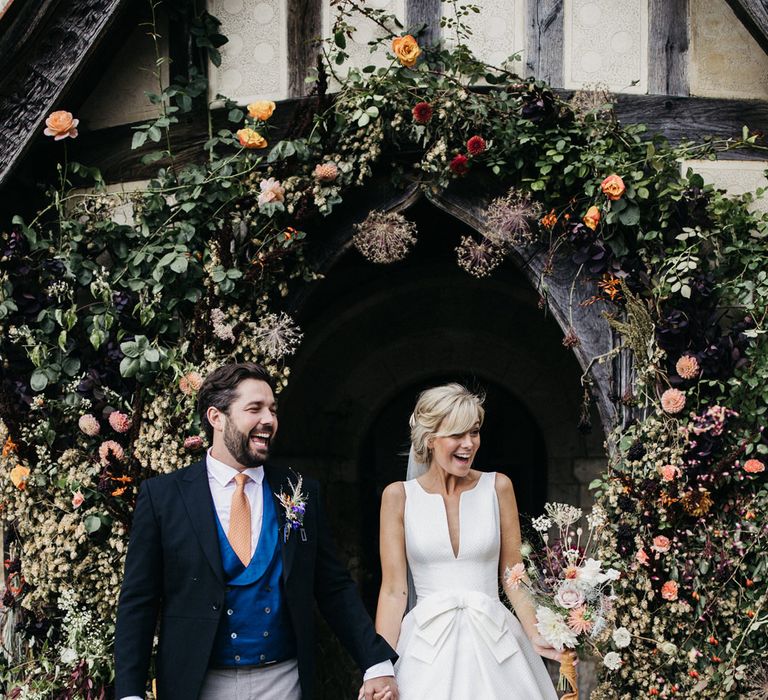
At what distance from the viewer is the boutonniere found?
3.35m

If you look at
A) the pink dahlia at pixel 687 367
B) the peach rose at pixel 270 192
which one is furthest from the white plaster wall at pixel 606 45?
the peach rose at pixel 270 192

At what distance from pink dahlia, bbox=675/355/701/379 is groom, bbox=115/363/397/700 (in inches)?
66.5

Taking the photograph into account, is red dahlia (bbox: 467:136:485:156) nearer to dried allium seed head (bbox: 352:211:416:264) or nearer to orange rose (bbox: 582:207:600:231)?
dried allium seed head (bbox: 352:211:416:264)

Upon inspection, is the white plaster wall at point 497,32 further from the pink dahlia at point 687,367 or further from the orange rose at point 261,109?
the pink dahlia at point 687,367

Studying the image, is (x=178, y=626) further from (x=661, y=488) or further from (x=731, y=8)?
(x=731, y=8)

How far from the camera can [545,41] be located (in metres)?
4.53

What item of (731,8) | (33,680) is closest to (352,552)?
(33,680)

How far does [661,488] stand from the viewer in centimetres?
412

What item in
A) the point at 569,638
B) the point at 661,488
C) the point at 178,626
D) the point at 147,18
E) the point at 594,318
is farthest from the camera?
the point at 147,18

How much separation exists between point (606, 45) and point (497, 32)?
19.6 inches

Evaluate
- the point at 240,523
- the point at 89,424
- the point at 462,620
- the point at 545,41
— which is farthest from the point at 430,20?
the point at 462,620

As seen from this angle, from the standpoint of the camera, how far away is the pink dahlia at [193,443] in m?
4.36

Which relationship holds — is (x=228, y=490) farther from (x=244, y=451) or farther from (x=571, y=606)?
(x=571, y=606)

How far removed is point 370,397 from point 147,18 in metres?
2.79
